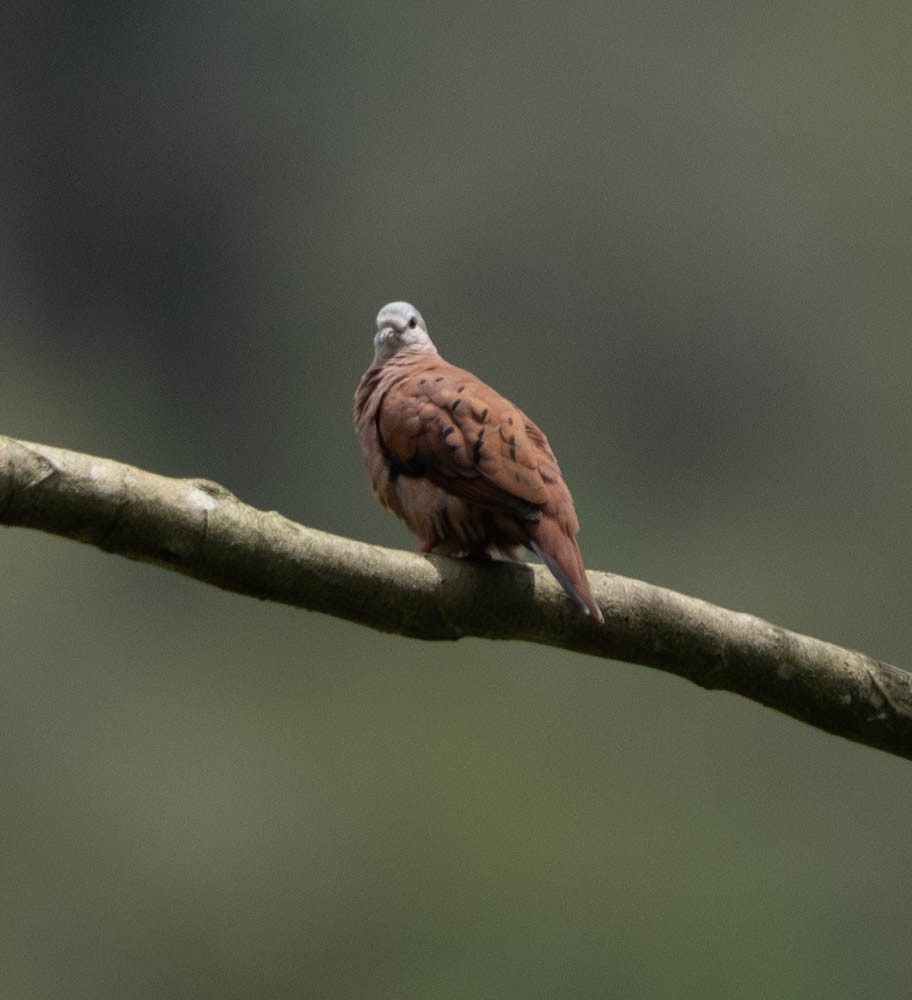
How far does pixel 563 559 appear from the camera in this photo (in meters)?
2.32

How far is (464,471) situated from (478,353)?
9.65ft

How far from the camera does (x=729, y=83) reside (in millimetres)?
5562

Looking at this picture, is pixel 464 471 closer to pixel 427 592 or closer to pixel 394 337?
pixel 427 592

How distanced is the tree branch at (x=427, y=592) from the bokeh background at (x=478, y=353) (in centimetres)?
290

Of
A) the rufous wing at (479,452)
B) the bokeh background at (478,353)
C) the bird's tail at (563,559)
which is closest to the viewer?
the bird's tail at (563,559)

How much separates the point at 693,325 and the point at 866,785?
77.9 inches

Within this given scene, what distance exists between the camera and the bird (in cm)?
249

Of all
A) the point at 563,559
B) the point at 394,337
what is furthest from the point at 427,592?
the point at 394,337

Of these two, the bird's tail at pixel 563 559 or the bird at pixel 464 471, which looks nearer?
the bird's tail at pixel 563 559

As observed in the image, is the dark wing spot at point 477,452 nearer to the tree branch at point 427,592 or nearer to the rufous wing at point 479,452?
the rufous wing at point 479,452

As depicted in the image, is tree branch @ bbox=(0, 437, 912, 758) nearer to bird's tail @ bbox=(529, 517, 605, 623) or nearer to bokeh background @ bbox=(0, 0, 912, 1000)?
bird's tail @ bbox=(529, 517, 605, 623)

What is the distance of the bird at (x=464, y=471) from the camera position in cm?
249

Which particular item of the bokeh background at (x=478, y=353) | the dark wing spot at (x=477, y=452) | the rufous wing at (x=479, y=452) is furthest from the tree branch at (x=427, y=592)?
the bokeh background at (x=478, y=353)

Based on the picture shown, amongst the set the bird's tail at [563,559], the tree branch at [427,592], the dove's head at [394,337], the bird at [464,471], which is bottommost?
the tree branch at [427,592]
